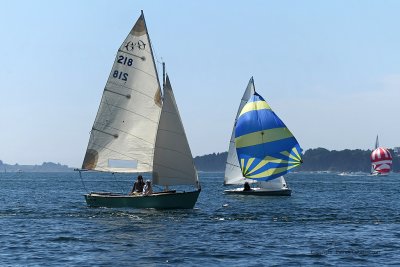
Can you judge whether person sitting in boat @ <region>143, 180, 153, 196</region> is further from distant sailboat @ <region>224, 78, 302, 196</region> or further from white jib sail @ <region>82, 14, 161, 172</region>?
distant sailboat @ <region>224, 78, 302, 196</region>

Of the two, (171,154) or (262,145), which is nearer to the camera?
(171,154)

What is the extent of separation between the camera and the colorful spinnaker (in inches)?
2835

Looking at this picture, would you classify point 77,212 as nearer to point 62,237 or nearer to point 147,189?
point 147,189

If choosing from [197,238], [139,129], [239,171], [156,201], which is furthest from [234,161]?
[197,238]

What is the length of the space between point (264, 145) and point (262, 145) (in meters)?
0.20

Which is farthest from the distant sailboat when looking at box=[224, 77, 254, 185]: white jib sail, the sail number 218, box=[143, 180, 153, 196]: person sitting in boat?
box=[143, 180, 153, 196]: person sitting in boat

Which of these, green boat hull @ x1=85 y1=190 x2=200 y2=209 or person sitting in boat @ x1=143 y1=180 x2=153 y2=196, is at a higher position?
person sitting in boat @ x1=143 y1=180 x2=153 y2=196

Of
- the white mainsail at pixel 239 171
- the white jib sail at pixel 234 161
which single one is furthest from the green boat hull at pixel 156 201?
the white jib sail at pixel 234 161

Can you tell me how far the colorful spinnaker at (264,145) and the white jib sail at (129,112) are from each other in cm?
2242

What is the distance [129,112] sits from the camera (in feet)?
172

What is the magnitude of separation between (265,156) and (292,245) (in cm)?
3799

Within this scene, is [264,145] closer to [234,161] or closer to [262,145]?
Answer: [262,145]

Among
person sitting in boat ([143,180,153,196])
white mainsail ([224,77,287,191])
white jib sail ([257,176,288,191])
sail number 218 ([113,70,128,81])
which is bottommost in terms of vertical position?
person sitting in boat ([143,180,153,196])

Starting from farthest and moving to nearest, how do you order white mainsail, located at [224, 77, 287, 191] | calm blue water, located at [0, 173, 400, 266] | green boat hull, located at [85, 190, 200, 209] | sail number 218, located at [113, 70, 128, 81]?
white mainsail, located at [224, 77, 287, 191], sail number 218, located at [113, 70, 128, 81], green boat hull, located at [85, 190, 200, 209], calm blue water, located at [0, 173, 400, 266]
